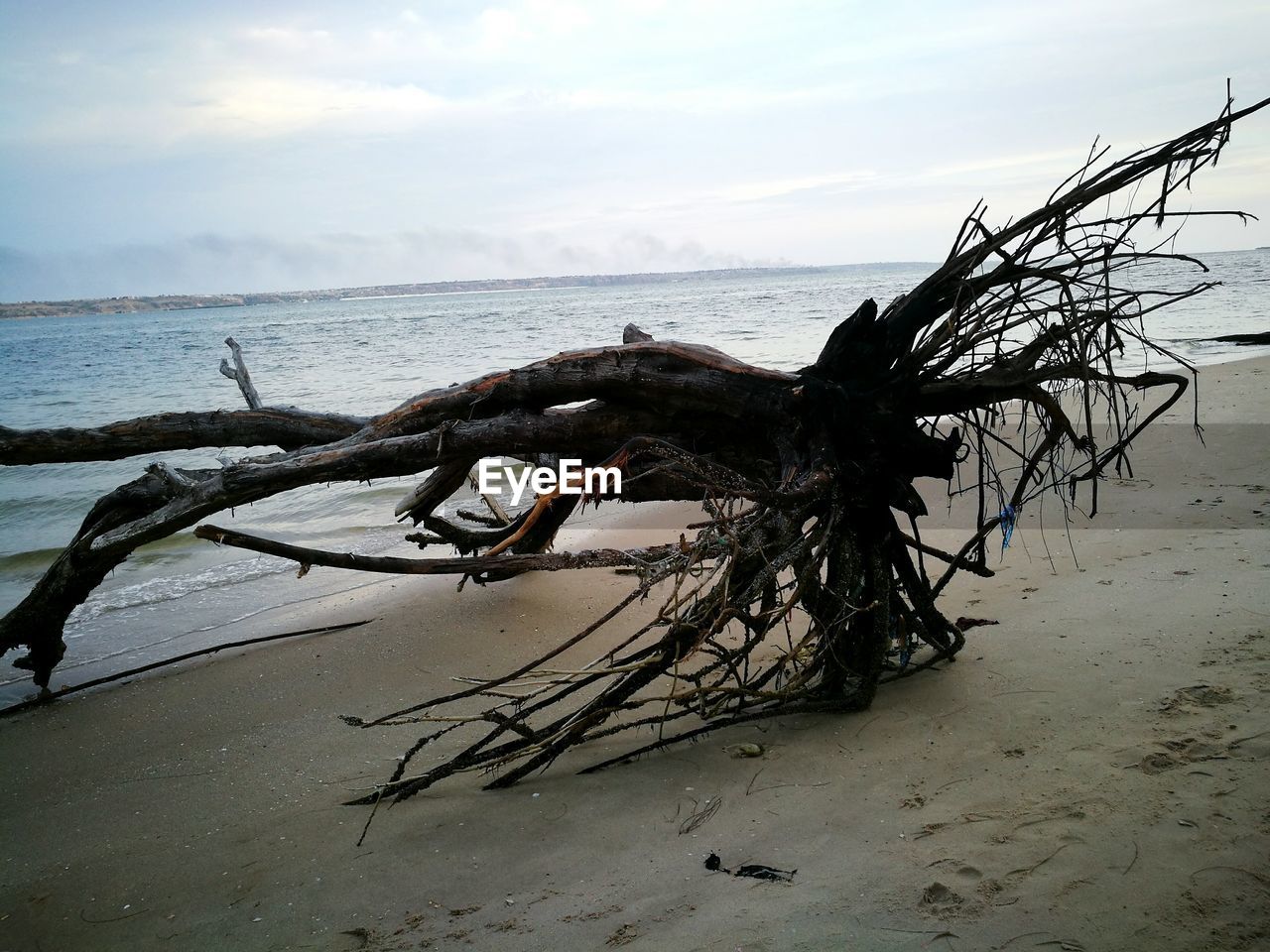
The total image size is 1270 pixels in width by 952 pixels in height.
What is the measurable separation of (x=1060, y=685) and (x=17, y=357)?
44.4 metres

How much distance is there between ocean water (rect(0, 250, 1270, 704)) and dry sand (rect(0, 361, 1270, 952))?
4.01 ft

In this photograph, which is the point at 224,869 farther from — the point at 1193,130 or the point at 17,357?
the point at 17,357

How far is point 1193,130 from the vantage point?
2.77 metres

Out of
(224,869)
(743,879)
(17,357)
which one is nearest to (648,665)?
(743,879)

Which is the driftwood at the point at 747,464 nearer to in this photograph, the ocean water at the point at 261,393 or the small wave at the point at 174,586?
the ocean water at the point at 261,393

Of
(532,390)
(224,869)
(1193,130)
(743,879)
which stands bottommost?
(224,869)

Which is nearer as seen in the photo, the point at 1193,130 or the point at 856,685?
the point at 1193,130

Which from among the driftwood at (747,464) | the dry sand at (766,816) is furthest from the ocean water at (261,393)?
the dry sand at (766,816)

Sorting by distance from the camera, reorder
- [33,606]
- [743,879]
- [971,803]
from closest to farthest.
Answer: [743,879] < [971,803] < [33,606]

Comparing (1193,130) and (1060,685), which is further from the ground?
(1193,130)

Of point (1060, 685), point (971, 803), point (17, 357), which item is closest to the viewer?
point (971, 803)

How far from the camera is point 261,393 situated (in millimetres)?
17766

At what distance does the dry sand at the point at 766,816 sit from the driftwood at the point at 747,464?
0.22 m

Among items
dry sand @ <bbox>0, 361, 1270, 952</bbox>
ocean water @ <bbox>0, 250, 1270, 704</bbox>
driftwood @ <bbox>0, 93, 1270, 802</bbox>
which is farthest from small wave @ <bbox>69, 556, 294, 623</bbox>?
dry sand @ <bbox>0, 361, 1270, 952</bbox>
